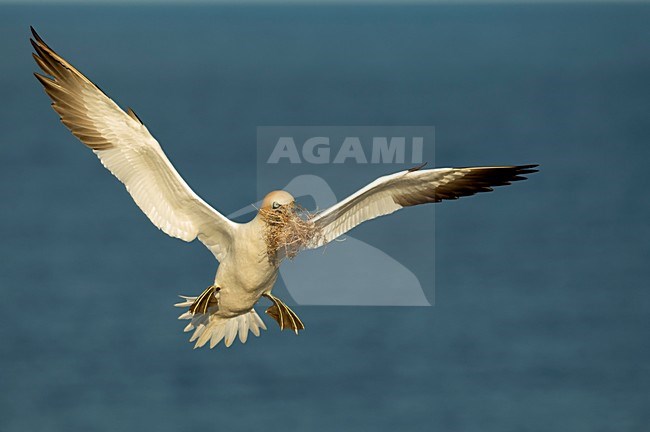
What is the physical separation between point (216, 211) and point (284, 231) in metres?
0.68

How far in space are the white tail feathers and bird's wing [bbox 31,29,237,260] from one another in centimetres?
77

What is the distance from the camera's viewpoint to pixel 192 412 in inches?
864

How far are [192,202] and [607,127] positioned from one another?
36273mm

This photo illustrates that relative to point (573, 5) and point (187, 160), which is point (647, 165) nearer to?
point (187, 160)

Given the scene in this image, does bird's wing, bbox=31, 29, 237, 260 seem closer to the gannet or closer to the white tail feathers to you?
the gannet

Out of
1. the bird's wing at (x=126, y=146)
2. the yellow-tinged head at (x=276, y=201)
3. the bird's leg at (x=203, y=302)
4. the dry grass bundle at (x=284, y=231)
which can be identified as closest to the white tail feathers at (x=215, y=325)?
the bird's leg at (x=203, y=302)

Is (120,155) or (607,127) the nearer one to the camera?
(120,155)

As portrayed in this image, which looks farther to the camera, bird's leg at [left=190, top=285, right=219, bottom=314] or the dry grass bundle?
bird's leg at [left=190, top=285, right=219, bottom=314]

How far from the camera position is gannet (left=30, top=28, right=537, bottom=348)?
1176 centimetres

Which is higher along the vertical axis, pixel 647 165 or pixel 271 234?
pixel 647 165

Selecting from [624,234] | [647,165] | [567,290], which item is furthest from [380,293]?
[647,165]

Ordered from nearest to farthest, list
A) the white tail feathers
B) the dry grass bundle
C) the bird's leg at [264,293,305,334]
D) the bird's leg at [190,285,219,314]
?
the dry grass bundle
the bird's leg at [190,285,219,314]
the bird's leg at [264,293,305,334]
the white tail feathers

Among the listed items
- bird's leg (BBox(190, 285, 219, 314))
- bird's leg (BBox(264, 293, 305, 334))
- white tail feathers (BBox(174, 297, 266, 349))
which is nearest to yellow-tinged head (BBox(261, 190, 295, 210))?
bird's leg (BBox(190, 285, 219, 314))

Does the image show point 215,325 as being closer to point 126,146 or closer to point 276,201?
point 276,201
